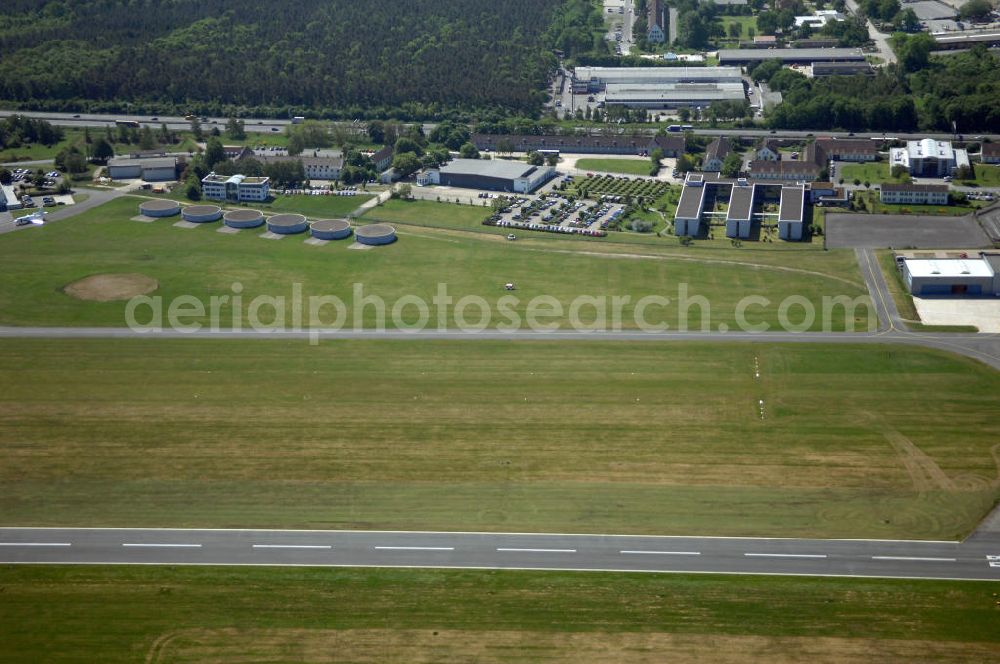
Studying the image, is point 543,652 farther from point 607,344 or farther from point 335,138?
point 335,138

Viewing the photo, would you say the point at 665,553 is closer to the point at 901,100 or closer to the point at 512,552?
the point at 512,552

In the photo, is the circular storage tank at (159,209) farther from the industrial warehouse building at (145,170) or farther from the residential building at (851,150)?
Result: the residential building at (851,150)

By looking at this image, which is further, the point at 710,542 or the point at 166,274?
the point at 166,274

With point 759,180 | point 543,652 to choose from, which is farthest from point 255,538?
point 759,180

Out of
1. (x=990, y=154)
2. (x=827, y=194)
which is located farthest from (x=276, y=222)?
(x=990, y=154)

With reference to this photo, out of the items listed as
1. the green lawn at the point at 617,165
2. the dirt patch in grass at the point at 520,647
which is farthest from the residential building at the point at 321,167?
the dirt patch in grass at the point at 520,647
